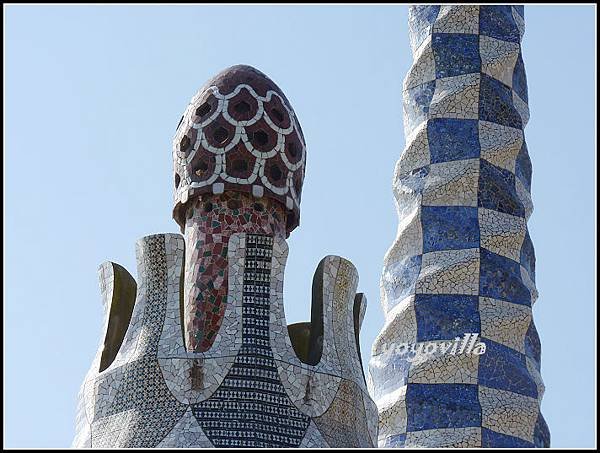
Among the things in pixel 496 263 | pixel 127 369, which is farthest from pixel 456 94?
pixel 127 369

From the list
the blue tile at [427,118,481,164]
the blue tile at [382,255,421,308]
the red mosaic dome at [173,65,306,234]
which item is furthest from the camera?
the blue tile at [427,118,481,164]

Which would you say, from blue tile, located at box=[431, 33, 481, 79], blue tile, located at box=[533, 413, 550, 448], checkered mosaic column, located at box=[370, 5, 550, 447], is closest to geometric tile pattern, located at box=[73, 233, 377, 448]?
checkered mosaic column, located at box=[370, 5, 550, 447]

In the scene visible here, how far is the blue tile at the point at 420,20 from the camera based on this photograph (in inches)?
423

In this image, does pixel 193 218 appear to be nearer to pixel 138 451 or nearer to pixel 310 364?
pixel 310 364

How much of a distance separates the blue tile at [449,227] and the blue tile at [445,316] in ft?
1.09

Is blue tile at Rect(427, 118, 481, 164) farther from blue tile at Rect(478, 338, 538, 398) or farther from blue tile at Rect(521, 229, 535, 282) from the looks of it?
blue tile at Rect(478, 338, 538, 398)

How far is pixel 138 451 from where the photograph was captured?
5082 millimetres

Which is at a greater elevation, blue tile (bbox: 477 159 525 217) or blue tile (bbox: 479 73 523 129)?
blue tile (bbox: 479 73 523 129)

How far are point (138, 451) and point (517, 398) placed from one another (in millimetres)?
4486

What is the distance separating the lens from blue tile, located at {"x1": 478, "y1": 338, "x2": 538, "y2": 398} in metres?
9.31

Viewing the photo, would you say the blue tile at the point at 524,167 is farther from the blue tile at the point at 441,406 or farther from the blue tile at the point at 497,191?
the blue tile at the point at 441,406

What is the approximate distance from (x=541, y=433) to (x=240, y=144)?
3.76 m

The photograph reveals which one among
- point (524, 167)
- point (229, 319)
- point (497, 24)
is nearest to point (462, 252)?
point (524, 167)

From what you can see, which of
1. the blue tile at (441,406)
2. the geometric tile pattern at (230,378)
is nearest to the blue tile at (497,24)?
the blue tile at (441,406)
